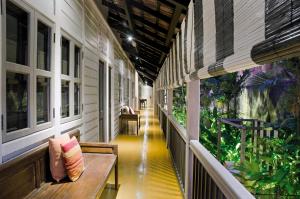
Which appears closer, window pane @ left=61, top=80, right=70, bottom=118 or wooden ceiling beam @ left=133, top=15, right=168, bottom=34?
window pane @ left=61, top=80, right=70, bottom=118

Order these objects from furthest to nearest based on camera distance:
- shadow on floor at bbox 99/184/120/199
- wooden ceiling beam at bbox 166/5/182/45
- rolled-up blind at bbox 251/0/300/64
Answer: shadow on floor at bbox 99/184/120/199
wooden ceiling beam at bbox 166/5/182/45
rolled-up blind at bbox 251/0/300/64

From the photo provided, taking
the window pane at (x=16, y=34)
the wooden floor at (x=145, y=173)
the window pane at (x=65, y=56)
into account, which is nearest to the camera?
the window pane at (x=16, y=34)

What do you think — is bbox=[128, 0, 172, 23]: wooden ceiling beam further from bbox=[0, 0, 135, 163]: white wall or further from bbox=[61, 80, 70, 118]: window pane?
bbox=[61, 80, 70, 118]: window pane

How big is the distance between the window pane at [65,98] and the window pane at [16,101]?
910 millimetres

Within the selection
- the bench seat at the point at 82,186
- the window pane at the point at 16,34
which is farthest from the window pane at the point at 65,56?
the bench seat at the point at 82,186

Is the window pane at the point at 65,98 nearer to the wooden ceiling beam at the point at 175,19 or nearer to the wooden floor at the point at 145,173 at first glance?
the wooden floor at the point at 145,173

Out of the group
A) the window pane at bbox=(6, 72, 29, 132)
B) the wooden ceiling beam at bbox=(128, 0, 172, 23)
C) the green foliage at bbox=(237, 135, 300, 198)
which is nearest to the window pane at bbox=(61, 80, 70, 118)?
the window pane at bbox=(6, 72, 29, 132)

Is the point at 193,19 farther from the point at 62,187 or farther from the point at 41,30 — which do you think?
the point at 62,187

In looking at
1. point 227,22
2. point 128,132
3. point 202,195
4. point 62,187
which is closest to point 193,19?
point 227,22

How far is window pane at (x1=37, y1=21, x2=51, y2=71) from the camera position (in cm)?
240

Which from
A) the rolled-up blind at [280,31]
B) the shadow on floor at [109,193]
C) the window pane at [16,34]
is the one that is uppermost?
the window pane at [16,34]

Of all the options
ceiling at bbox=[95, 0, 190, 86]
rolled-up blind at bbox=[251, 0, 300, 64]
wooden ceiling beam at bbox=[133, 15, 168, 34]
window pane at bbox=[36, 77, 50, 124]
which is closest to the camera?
rolled-up blind at bbox=[251, 0, 300, 64]

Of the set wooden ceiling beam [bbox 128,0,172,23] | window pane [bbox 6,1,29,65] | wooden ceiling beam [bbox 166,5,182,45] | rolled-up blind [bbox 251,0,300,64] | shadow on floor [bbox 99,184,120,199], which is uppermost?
wooden ceiling beam [bbox 128,0,172,23]

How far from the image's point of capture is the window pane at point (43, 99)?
2398 millimetres
